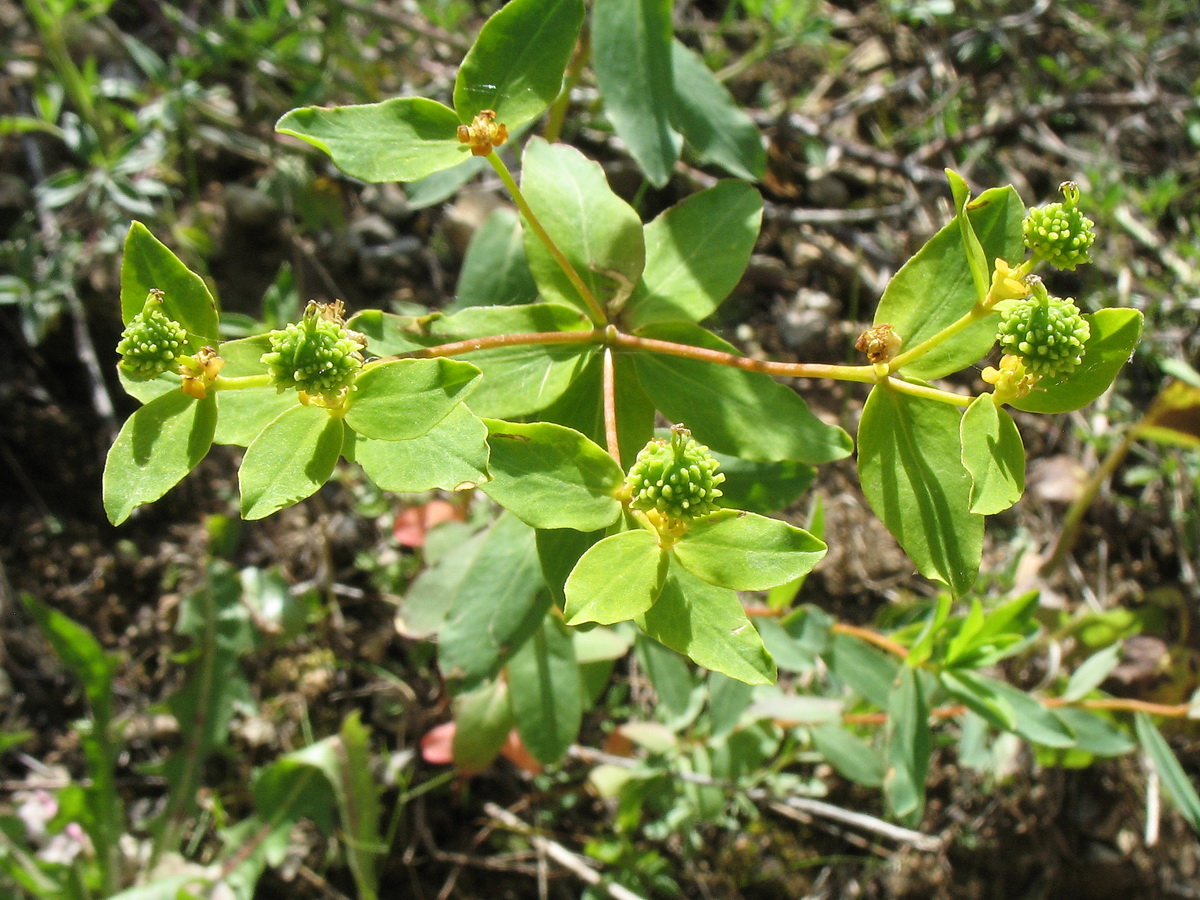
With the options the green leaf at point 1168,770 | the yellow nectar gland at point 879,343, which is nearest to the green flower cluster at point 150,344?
the yellow nectar gland at point 879,343

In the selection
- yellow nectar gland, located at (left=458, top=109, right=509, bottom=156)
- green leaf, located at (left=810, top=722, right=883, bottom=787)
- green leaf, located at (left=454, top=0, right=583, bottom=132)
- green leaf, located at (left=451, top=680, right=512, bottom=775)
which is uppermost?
green leaf, located at (left=454, top=0, right=583, bottom=132)

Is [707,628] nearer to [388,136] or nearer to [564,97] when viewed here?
[388,136]

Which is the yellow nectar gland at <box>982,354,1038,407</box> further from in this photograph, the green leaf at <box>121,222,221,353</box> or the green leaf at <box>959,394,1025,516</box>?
the green leaf at <box>121,222,221,353</box>

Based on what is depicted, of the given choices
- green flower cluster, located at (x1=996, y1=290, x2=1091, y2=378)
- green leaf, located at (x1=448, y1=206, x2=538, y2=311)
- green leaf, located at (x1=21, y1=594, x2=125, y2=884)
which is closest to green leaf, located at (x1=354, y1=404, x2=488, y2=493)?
green flower cluster, located at (x1=996, y1=290, x2=1091, y2=378)

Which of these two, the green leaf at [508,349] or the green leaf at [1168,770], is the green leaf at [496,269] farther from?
the green leaf at [1168,770]

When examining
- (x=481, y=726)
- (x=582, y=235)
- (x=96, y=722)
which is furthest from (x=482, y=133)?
(x=96, y=722)

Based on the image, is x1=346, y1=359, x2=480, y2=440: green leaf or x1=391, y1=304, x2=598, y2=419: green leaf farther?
x1=391, y1=304, x2=598, y2=419: green leaf
